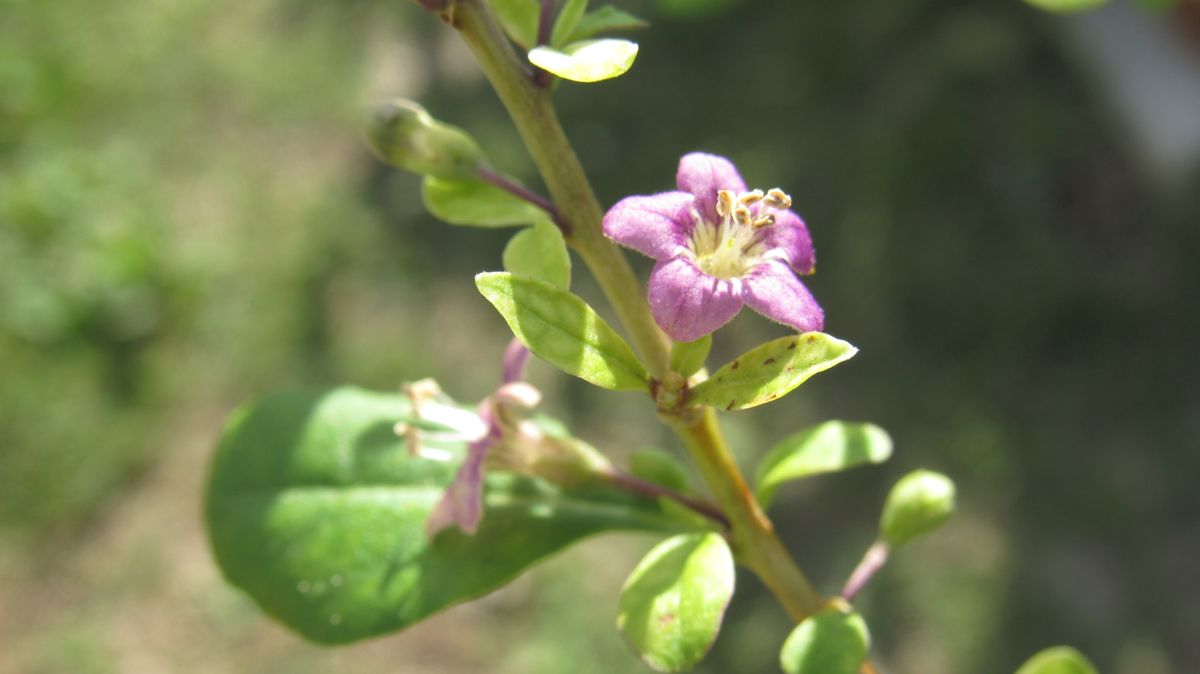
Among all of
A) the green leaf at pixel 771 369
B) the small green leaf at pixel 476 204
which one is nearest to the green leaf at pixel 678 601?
the green leaf at pixel 771 369

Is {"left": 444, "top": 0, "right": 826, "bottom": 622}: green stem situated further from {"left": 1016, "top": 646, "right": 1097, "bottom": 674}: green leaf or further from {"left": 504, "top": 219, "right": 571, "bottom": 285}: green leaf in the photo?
{"left": 1016, "top": 646, "right": 1097, "bottom": 674}: green leaf

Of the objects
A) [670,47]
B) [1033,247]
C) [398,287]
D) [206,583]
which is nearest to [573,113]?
[670,47]

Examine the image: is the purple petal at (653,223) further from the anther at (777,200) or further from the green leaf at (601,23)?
the green leaf at (601,23)

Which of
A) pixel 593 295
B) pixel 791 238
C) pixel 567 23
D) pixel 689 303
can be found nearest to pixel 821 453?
pixel 791 238

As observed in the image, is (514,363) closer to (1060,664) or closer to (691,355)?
(691,355)

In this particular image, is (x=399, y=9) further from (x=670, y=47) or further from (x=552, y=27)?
(x=552, y=27)
